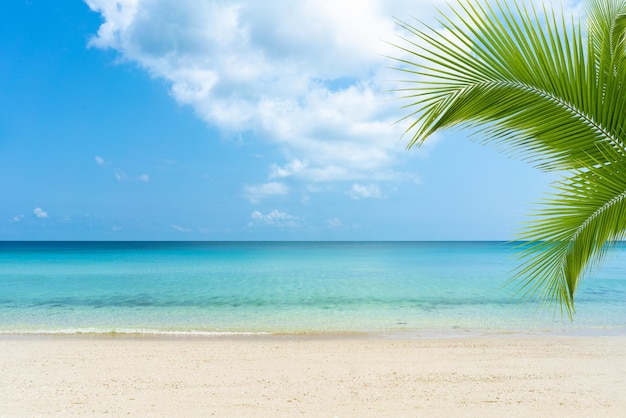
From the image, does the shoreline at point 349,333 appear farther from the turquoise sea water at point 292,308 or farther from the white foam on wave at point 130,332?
the turquoise sea water at point 292,308

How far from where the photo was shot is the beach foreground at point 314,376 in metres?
6.11

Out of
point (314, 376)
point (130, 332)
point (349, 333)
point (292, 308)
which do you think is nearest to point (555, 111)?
point (314, 376)

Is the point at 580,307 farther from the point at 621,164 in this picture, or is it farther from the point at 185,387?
the point at 621,164

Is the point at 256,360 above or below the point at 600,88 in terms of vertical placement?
below

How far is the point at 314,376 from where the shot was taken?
7551 mm

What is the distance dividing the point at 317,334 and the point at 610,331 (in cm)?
726

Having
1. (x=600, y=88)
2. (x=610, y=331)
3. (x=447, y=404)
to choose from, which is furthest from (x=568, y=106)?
(x=610, y=331)

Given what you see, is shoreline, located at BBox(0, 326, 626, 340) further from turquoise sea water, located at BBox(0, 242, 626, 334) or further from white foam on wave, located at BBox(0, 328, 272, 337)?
turquoise sea water, located at BBox(0, 242, 626, 334)

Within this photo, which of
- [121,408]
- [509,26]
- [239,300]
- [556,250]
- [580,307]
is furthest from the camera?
[239,300]

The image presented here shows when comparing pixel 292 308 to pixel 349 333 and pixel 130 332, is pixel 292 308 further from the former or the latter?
pixel 130 332

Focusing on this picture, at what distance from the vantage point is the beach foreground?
20.0 feet

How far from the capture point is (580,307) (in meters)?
15.7

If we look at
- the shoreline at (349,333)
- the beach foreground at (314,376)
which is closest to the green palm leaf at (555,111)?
the beach foreground at (314,376)

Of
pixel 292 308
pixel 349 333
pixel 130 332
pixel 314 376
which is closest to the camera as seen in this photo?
pixel 314 376
